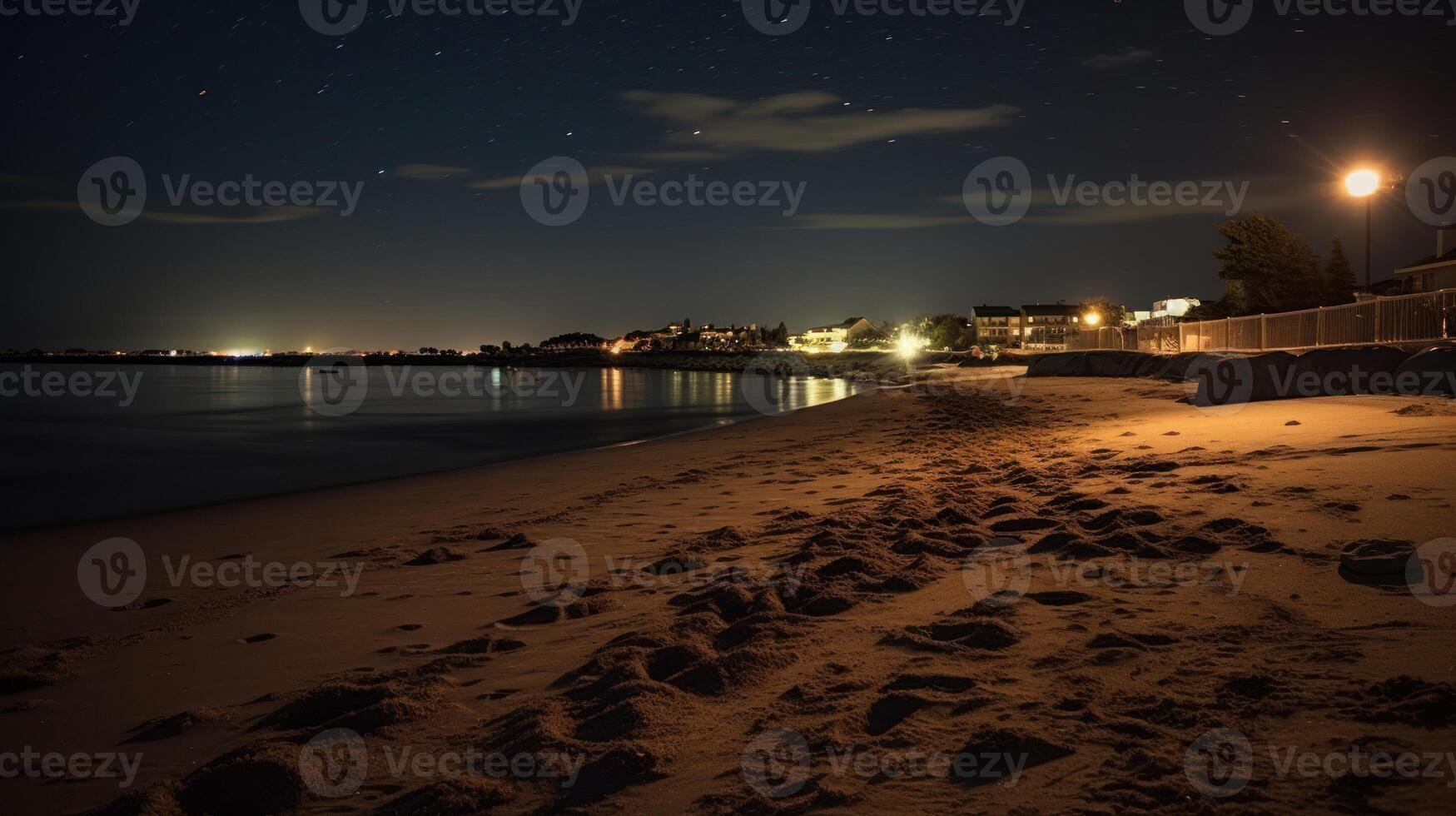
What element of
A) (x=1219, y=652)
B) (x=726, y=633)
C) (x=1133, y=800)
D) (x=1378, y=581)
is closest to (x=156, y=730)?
(x=726, y=633)

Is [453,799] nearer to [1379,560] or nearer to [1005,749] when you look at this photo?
Result: [1005,749]

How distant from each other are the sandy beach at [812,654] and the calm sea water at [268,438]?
901cm

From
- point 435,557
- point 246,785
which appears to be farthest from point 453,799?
point 435,557

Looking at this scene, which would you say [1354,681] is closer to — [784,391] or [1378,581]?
[1378,581]

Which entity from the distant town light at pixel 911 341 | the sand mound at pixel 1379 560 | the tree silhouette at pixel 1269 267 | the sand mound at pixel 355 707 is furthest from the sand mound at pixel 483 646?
the distant town light at pixel 911 341

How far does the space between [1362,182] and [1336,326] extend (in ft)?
31.1

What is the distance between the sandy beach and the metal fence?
8.95m

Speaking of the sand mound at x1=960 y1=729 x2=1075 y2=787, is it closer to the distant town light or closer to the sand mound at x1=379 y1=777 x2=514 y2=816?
the sand mound at x1=379 y1=777 x2=514 y2=816

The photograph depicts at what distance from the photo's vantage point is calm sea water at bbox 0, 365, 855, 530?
61.6ft

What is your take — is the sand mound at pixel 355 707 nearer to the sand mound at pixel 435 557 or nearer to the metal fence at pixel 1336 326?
the sand mound at pixel 435 557

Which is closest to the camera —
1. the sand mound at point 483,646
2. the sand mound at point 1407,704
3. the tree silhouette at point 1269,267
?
the sand mound at point 1407,704

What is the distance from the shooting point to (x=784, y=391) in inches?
2354

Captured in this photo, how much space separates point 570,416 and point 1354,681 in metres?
40.1

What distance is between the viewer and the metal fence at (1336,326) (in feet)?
55.6
